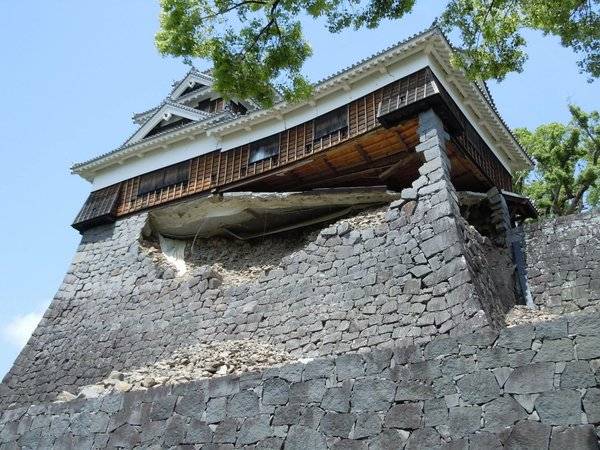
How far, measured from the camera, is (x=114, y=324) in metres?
14.6

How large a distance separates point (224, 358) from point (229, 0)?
248 inches

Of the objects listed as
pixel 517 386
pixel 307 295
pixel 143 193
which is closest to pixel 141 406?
pixel 517 386

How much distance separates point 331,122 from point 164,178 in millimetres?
6160

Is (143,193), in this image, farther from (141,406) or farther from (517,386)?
(517,386)

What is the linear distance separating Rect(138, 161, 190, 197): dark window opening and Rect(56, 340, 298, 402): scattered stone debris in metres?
6.42

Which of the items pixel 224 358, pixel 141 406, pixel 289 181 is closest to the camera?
pixel 141 406

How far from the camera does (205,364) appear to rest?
32.6 feet

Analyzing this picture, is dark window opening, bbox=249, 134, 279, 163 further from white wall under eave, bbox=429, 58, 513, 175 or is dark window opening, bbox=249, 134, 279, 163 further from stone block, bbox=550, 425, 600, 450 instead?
stone block, bbox=550, 425, 600, 450

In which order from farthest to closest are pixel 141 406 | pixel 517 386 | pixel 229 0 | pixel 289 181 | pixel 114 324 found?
1. pixel 289 181
2. pixel 114 324
3. pixel 229 0
4. pixel 141 406
5. pixel 517 386

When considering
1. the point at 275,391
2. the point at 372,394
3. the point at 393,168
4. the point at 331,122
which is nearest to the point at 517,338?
the point at 372,394

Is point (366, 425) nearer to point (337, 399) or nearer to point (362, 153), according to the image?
point (337, 399)

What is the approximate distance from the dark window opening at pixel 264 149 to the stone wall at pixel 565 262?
Answer: 730cm

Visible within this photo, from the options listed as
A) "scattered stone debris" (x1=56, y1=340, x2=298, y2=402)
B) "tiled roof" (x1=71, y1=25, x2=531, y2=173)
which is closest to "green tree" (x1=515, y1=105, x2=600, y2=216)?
"tiled roof" (x1=71, y1=25, x2=531, y2=173)

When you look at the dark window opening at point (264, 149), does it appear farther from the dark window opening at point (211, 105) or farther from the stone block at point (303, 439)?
the stone block at point (303, 439)
